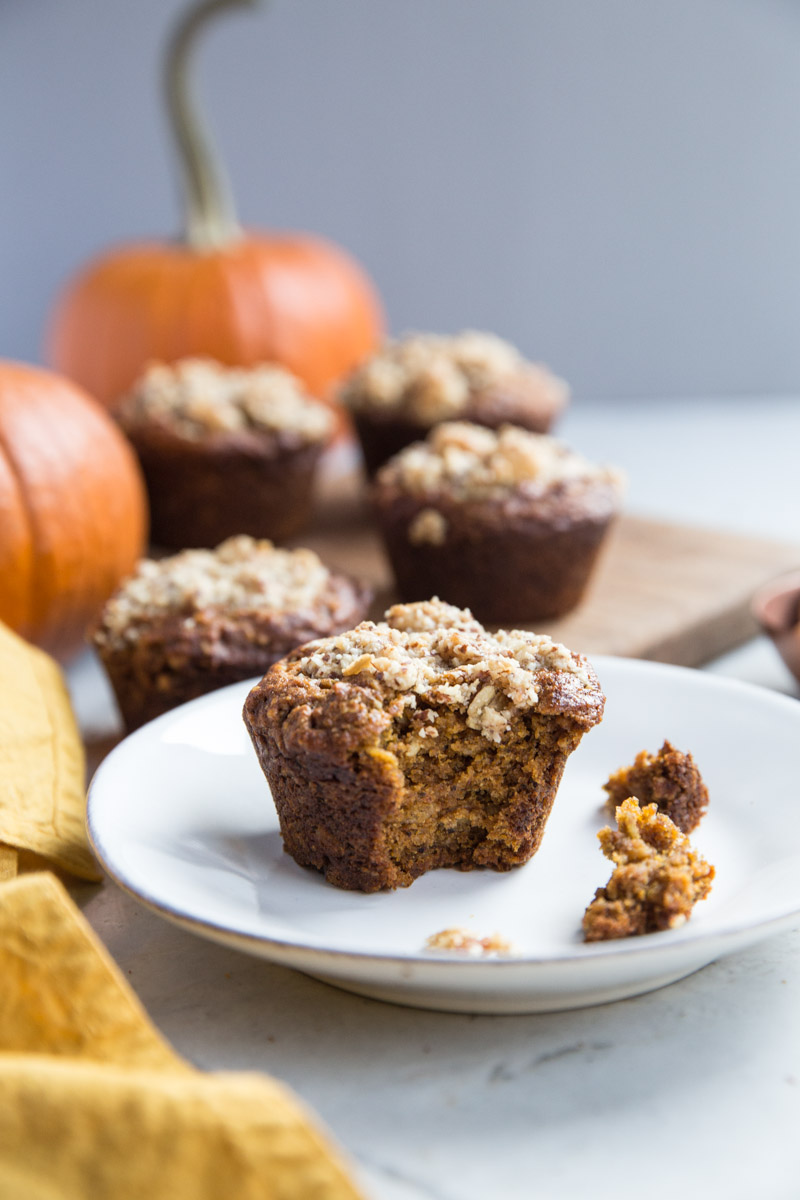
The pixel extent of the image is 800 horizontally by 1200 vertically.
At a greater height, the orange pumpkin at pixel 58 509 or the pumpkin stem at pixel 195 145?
the pumpkin stem at pixel 195 145

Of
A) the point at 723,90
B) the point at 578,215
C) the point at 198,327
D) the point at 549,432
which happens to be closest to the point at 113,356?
the point at 198,327

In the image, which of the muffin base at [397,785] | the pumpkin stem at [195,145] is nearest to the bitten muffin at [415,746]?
the muffin base at [397,785]

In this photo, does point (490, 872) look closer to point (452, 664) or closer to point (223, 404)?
point (452, 664)

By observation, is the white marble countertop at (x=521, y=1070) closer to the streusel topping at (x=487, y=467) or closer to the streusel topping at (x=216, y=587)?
the streusel topping at (x=216, y=587)

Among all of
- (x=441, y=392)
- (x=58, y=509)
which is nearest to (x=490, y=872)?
(x=58, y=509)

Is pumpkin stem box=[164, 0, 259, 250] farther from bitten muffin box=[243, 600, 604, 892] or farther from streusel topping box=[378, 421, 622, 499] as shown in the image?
bitten muffin box=[243, 600, 604, 892]

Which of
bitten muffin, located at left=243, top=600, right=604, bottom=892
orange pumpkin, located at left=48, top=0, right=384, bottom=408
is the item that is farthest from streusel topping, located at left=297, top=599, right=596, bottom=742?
orange pumpkin, located at left=48, top=0, right=384, bottom=408

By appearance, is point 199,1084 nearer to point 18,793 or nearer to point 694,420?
point 18,793
